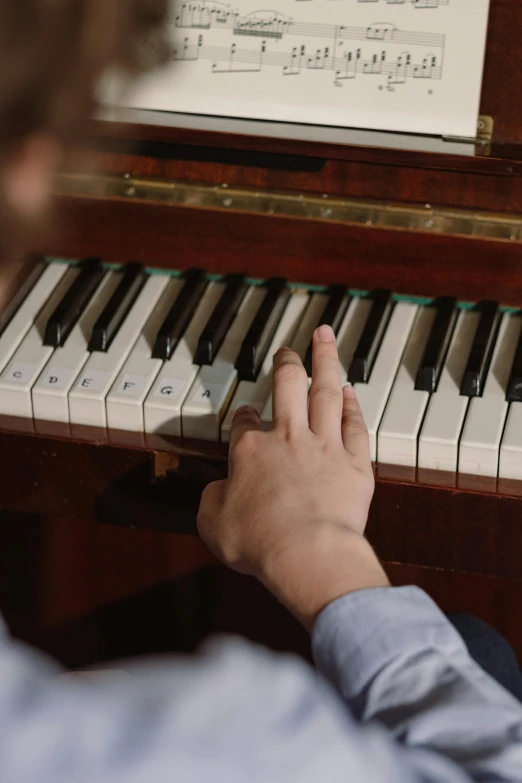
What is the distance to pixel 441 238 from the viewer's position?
152 cm

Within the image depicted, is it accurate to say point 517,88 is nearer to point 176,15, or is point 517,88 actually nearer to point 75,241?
point 176,15

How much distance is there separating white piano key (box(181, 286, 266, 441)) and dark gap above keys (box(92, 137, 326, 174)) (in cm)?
25

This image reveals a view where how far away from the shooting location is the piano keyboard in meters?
1.35

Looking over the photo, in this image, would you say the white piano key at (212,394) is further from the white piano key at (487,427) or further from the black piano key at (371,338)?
the white piano key at (487,427)

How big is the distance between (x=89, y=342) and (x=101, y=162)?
30 centimetres

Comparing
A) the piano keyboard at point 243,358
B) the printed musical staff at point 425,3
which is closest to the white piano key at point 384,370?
the piano keyboard at point 243,358

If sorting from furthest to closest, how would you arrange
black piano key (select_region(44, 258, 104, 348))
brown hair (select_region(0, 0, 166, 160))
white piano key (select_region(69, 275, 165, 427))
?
black piano key (select_region(44, 258, 104, 348)), white piano key (select_region(69, 275, 165, 427)), brown hair (select_region(0, 0, 166, 160))

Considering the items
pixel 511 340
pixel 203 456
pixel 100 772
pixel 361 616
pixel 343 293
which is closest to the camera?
pixel 100 772

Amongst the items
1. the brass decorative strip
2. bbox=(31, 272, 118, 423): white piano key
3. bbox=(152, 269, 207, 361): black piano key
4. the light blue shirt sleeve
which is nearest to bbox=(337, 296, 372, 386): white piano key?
the brass decorative strip

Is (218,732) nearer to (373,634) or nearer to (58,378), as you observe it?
(373,634)

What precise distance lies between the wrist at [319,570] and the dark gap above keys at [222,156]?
0.67 metres

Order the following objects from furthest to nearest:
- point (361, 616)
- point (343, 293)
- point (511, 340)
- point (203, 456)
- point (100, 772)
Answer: point (343, 293)
point (511, 340)
point (203, 456)
point (361, 616)
point (100, 772)

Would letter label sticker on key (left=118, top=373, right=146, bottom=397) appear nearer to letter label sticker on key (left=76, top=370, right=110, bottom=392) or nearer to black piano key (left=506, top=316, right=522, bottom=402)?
letter label sticker on key (left=76, top=370, right=110, bottom=392)

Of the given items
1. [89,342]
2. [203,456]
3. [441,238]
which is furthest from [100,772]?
[441,238]
